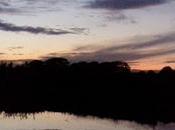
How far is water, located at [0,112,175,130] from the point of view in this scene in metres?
35.6

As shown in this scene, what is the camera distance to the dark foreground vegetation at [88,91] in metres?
52.8

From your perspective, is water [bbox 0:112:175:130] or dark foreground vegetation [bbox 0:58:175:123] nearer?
water [bbox 0:112:175:130]

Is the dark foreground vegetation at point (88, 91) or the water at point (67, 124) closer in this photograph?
the water at point (67, 124)

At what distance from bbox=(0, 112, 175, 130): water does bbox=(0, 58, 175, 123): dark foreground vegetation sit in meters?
3.24

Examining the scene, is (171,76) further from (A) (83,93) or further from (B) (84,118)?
(B) (84,118)

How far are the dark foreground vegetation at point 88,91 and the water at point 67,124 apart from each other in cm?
324

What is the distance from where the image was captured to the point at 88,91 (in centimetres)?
7669

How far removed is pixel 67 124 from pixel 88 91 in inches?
1536

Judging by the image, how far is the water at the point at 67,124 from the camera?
1400 inches

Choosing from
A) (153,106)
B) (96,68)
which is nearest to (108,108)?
(153,106)

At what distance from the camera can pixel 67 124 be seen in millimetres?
37688

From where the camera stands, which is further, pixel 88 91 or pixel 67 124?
pixel 88 91

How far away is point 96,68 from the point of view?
302 feet

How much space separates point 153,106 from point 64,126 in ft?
66.4
